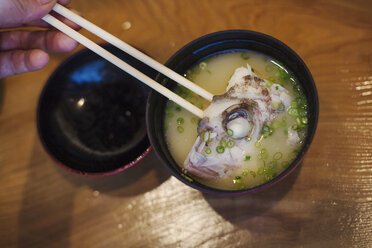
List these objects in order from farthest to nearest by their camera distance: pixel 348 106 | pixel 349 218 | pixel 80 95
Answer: pixel 80 95, pixel 348 106, pixel 349 218

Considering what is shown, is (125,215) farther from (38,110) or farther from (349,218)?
(349,218)

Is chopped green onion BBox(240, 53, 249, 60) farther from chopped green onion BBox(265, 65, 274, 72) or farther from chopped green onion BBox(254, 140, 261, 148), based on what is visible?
chopped green onion BBox(254, 140, 261, 148)

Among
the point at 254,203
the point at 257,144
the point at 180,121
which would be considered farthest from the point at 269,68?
the point at 254,203

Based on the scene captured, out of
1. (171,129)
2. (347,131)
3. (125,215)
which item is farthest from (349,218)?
(125,215)

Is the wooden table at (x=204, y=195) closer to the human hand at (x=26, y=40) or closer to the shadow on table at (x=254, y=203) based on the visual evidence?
the shadow on table at (x=254, y=203)

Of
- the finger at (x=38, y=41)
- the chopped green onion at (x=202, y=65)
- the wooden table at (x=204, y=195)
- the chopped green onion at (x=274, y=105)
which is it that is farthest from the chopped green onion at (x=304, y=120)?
the finger at (x=38, y=41)

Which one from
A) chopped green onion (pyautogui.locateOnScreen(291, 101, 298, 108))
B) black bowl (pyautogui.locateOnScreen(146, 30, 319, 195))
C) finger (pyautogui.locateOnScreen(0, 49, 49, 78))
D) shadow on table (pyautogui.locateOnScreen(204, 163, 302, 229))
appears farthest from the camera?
finger (pyautogui.locateOnScreen(0, 49, 49, 78))

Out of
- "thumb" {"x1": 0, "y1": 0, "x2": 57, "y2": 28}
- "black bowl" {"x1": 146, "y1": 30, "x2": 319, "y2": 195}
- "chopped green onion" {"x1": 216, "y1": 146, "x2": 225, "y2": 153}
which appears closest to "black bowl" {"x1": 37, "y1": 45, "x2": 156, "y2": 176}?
"black bowl" {"x1": 146, "y1": 30, "x2": 319, "y2": 195}

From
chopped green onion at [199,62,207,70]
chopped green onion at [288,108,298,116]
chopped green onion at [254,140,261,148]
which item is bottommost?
chopped green onion at [254,140,261,148]
